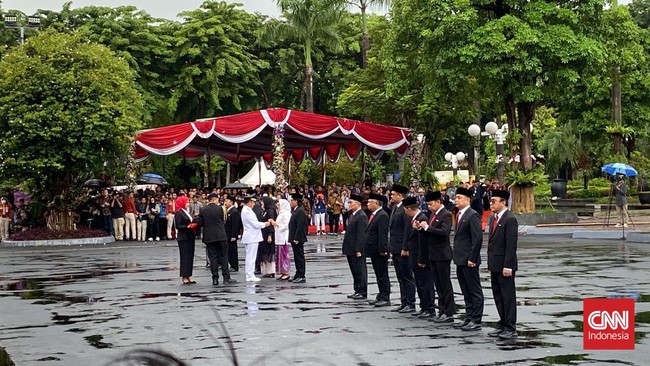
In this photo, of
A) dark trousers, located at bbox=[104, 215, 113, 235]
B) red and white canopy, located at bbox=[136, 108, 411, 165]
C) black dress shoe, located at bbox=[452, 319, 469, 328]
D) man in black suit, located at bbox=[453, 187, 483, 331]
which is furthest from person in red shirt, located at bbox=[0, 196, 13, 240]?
man in black suit, located at bbox=[453, 187, 483, 331]

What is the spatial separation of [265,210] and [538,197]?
38.4 meters

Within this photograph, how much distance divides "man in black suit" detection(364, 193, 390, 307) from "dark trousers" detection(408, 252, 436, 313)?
49.8 inches

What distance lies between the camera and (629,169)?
3347 cm

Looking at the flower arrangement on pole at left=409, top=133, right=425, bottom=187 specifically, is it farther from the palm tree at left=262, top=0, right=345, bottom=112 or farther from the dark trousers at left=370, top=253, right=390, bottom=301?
the dark trousers at left=370, top=253, right=390, bottom=301

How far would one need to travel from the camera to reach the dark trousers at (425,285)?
14.2 metres

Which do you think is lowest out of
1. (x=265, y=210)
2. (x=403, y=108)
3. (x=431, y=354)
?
(x=431, y=354)

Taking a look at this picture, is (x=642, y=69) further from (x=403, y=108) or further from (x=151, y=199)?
(x=151, y=199)

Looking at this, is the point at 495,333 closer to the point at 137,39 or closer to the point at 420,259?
the point at 420,259

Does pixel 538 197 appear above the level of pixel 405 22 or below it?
below

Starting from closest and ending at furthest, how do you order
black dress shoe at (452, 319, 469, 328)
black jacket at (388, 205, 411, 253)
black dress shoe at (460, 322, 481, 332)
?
black dress shoe at (460, 322, 481, 332), black dress shoe at (452, 319, 469, 328), black jacket at (388, 205, 411, 253)

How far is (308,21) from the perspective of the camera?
175 feet

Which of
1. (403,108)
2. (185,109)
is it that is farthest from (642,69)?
(185,109)

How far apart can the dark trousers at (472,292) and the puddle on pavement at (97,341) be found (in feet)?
14.8

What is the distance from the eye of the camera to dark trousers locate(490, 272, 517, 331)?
1191 cm
